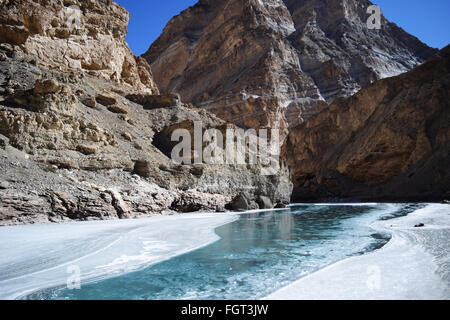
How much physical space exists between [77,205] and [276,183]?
18.2 metres

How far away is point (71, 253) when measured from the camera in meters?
5.00

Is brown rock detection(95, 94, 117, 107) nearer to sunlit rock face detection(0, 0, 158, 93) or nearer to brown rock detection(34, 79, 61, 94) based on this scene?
sunlit rock face detection(0, 0, 158, 93)

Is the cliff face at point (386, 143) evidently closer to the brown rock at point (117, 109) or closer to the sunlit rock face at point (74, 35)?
the brown rock at point (117, 109)

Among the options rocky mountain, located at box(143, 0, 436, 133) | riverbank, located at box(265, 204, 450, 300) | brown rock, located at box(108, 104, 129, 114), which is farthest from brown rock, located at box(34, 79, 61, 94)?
rocky mountain, located at box(143, 0, 436, 133)

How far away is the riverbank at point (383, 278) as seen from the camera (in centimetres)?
300

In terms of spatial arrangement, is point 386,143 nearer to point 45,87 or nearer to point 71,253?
point 45,87

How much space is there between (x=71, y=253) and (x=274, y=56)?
66.6 m

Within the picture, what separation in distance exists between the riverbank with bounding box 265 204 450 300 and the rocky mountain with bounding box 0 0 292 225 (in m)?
8.98

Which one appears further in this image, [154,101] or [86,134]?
[154,101]

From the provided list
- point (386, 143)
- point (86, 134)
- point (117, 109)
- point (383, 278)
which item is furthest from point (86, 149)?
point (386, 143)

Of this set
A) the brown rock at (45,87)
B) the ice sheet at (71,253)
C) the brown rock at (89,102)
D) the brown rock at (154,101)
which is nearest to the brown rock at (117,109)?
the brown rock at (89,102)

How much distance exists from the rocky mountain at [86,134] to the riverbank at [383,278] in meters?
8.98

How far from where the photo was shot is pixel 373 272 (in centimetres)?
388
